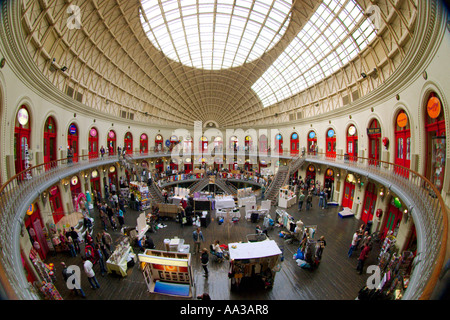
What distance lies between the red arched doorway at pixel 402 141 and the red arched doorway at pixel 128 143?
2872cm

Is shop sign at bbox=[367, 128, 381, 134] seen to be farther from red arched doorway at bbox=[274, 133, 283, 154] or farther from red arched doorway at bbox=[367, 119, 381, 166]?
red arched doorway at bbox=[274, 133, 283, 154]

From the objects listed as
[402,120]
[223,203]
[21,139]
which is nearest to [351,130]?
[402,120]

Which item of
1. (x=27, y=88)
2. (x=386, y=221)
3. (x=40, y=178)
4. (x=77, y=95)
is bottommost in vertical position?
(x=386, y=221)

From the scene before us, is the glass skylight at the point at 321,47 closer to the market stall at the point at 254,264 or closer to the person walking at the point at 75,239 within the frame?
the market stall at the point at 254,264

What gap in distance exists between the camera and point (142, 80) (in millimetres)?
28922

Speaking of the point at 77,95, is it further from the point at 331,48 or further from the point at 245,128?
the point at 245,128

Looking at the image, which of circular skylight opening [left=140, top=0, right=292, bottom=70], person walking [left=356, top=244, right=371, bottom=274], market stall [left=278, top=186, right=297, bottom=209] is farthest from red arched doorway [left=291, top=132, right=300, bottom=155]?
person walking [left=356, top=244, right=371, bottom=274]

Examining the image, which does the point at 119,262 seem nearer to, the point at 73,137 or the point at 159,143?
the point at 73,137

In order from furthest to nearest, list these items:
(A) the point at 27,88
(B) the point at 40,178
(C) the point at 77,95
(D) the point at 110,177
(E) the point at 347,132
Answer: (D) the point at 110,177
(E) the point at 347,132
(C) the point at 77,95
(A) the point at 27,88
(B) the point at 40,178

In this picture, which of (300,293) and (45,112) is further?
(45,112)

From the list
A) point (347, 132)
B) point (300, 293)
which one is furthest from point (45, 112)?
point (347, 132)

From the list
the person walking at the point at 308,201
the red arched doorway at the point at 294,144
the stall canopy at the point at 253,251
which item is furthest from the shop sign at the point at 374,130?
the red arched doorway at the point at 294,144

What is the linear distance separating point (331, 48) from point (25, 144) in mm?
25340

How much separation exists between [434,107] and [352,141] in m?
11.0
